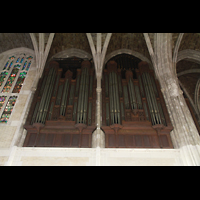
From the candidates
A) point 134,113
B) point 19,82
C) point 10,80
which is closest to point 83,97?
point 134,113

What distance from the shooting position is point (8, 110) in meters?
10.0

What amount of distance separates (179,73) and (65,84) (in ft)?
32.6

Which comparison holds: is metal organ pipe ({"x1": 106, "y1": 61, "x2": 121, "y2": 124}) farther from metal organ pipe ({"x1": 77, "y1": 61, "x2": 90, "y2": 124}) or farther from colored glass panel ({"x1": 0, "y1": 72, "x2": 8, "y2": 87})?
colored glass panel ({"x1": 0, "y1": 72, "x2": 8, "y2": 87})

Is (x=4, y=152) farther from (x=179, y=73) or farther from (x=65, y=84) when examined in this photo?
(x=179, y=73)

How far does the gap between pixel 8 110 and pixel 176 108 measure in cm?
870

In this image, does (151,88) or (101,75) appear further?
(101,75)

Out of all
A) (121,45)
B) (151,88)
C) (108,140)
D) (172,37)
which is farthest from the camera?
(121,45)

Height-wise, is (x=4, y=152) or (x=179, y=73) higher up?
(x=179, y=73)

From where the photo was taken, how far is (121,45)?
48.5 ft

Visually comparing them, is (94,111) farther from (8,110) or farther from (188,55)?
(188,55)

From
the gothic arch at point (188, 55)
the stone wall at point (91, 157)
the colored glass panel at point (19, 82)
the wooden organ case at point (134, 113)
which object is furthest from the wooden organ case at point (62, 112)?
the gothic arch at point (188, 55)

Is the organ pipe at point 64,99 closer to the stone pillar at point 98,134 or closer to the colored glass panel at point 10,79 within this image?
the stone pillar at point 98,134

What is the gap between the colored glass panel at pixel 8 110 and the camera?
960 centimetres

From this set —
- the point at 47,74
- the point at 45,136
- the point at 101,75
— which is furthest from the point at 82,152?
the point at 47,74
